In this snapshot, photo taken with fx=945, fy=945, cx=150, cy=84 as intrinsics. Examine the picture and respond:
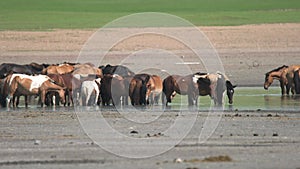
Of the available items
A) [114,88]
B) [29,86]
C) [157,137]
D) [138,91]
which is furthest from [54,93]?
[157,137]

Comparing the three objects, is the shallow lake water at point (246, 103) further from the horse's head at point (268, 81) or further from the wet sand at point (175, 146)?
the wet sand at point (175, 146)

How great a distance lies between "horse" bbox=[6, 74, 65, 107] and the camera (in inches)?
956

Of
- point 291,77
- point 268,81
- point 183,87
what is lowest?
point 183,87

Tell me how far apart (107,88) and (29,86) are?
2116 millimetres

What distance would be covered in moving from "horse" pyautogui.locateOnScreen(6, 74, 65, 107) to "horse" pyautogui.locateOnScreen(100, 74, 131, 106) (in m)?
1.40

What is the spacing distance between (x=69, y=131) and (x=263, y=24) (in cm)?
4173

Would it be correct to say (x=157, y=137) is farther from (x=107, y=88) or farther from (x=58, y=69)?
(x=58, y=69)

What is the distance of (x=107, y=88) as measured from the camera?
25078 millimetres

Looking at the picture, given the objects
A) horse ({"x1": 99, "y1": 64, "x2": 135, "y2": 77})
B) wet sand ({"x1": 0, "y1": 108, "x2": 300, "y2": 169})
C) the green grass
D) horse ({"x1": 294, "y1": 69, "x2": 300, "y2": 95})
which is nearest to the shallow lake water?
horse ({"x1": 294, "y1": 69, "x2": 300, "y2": 95})

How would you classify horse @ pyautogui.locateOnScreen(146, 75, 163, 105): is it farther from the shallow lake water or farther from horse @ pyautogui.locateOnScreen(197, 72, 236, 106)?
horse @ pyautogui.locateOnScreen(197, 72, 236, 106)

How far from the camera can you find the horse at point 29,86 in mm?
24281

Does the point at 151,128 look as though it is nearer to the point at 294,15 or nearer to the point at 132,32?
the point at 132,32

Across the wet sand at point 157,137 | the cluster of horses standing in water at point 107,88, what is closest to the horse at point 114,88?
the cluster of horses standing in water at point 107,88

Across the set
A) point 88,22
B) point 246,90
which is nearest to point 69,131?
point 246,90
